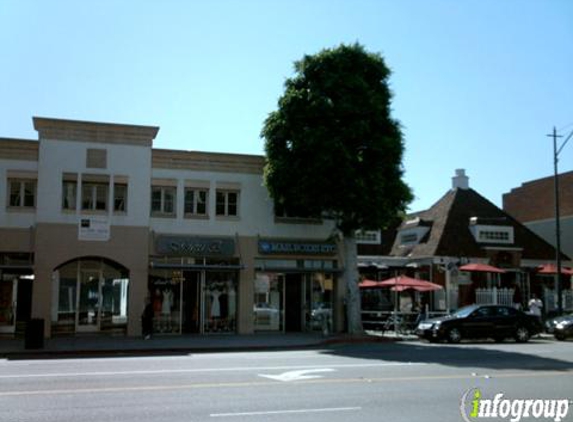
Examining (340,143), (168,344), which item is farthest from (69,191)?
(340,143)

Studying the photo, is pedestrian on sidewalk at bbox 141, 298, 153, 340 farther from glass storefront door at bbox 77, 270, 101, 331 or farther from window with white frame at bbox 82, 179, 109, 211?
window with white frame at bbox 82, 179, 109, 211

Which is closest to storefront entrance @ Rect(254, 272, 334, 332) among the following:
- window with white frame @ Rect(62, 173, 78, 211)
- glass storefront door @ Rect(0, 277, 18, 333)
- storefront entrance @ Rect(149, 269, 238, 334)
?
storefront entrance @ Rect(149, 269, 238, 334)

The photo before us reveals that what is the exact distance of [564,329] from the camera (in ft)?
92.7

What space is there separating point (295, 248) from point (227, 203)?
3.55 metres

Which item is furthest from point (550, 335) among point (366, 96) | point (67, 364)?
point (67, 364)

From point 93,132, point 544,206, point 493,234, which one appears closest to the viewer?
point 93,132

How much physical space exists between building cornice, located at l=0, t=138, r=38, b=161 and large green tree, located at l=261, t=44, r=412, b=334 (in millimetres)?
9222

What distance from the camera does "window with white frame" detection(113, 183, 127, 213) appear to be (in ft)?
91.3

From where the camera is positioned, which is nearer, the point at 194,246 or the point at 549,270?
the point at 194,246

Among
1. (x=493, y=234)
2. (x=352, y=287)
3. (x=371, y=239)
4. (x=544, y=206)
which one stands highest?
(x=544, y=206)

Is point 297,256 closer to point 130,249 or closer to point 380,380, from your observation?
point 130,249

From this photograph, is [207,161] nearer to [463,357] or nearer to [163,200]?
[163,200]

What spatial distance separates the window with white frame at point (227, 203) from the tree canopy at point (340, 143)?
2.31m

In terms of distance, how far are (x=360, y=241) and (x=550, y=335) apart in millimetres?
12603
